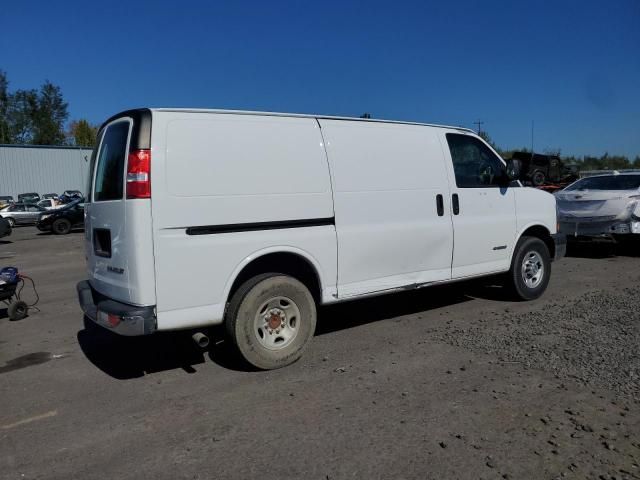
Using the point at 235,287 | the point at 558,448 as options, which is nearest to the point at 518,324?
the point at 558,448

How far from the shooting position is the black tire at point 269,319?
462 centimetres

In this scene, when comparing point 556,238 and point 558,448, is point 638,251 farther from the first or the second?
point 558,448

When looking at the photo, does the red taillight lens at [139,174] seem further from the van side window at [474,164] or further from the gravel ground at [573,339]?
the van side window at [474,164]

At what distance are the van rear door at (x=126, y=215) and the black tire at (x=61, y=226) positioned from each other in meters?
20.2

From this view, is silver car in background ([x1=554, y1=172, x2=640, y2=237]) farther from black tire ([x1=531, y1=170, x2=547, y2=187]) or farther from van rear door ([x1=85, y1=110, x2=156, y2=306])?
van rear door ([x1=85, y1=110, x2=156, y2=306])

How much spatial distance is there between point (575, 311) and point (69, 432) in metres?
5.51

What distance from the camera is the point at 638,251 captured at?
11.6 metres

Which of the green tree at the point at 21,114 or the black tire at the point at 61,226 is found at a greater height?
the green tree at the point at 21,114

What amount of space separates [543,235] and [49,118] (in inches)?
3778

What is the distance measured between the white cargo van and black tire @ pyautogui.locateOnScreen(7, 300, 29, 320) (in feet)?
8.58

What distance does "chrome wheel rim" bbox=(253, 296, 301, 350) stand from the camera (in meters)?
4.81

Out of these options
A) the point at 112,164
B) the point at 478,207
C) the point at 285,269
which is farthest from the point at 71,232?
the point at 478,207

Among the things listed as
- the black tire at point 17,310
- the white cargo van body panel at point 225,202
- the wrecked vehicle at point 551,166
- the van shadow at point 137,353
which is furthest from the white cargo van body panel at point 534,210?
the wrecked vehicle at point 551,166

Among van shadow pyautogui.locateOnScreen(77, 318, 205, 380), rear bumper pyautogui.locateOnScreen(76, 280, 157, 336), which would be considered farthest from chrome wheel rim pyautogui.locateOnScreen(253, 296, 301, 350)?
rear bumper pyautogui.locateOnScreen(76, 280, 157, 336)
